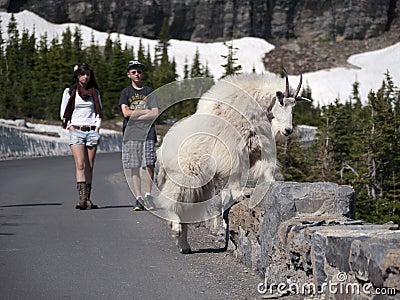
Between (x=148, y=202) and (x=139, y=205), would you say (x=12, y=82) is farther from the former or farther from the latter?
(x=148, y=202)

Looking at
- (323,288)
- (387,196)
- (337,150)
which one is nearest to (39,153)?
(337,150)

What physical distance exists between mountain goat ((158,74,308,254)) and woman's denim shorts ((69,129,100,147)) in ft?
9.30

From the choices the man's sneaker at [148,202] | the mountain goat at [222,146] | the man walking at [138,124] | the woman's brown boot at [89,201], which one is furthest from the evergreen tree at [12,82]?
the mountain goat at [222,146]

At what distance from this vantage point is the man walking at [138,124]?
9.72 m

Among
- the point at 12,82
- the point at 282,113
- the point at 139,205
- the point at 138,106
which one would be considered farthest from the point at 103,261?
the point at 12,82

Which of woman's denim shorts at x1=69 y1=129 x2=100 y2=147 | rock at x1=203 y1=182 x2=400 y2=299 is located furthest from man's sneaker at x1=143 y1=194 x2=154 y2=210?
rock at x1=203 y1=182 x2=400 y2=299

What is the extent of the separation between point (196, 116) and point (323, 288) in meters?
3.00

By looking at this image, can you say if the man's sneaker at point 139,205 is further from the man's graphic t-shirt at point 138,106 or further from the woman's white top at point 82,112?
the woman's white top at point 82,112

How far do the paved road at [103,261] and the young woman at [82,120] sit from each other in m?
0.64

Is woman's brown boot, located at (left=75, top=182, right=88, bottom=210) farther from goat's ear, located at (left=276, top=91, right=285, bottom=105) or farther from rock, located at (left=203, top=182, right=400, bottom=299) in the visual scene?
goat's ear, located at (left=276, top=91, right=285, bottom=105)

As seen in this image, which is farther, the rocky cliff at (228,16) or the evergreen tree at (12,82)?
the rocky cliff at (228,16)

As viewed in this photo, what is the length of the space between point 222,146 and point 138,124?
2.90 metres

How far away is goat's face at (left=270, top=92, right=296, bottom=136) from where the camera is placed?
7410mm

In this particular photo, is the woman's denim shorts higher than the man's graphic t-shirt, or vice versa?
the man's graphic t-shirt
